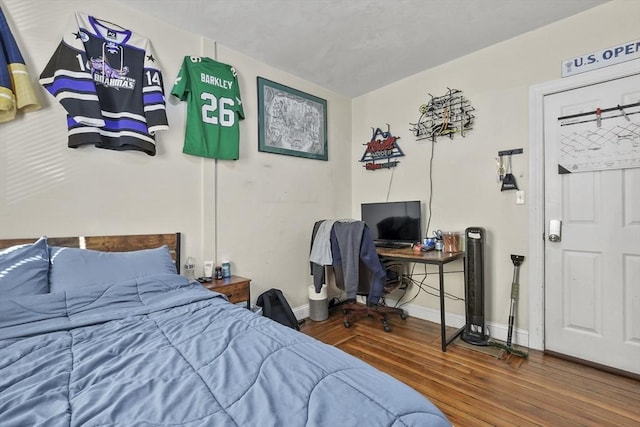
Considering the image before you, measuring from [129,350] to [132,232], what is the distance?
134 centimetres

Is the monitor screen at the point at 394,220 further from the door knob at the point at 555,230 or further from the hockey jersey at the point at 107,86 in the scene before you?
the hockey jersey at the point at 107,86

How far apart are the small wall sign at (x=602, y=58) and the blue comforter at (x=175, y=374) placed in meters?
2.80

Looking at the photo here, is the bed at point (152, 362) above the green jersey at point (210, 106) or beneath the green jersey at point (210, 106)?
beneath

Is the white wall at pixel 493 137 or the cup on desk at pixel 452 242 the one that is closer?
the white wall at pixel 493 137

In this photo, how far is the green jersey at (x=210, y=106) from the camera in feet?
8.04

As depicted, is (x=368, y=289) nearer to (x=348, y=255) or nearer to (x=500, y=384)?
(x=348, y=255)

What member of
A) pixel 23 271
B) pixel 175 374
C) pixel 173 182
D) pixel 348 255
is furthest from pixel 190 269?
pixel 175 374

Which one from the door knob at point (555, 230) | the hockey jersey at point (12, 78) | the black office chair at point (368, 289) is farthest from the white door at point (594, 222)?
the hockey jersey at point (12, 78)

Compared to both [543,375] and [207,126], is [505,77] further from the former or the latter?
[207,126]

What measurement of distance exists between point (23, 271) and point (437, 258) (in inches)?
105

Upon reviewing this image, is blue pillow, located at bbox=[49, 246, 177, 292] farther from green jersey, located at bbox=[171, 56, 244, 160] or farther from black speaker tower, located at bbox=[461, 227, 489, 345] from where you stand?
black speaker tower, located at bbox=[461, 227, 489, 345]

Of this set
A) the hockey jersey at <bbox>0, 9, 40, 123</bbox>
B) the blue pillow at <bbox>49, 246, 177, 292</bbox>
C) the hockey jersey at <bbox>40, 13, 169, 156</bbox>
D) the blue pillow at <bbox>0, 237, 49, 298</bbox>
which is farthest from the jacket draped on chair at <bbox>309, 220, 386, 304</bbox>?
the hockey jersey at <bbox>0, 9, 40, 123</bbox>

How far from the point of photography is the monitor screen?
3133mm

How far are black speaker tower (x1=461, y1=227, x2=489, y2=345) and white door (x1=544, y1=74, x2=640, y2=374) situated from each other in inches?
19.1
